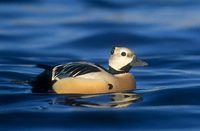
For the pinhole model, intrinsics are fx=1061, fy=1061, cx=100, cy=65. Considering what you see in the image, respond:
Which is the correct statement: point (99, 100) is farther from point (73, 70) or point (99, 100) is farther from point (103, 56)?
point (103, 56)

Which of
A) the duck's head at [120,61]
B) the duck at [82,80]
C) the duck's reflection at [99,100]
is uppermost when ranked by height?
the duck's head at [120,61]

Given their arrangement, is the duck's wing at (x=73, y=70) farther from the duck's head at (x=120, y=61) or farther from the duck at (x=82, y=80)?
the duck's head at (x=120, y=61)

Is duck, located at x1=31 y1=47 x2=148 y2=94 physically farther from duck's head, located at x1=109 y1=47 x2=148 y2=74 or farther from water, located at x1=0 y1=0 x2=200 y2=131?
water, located at x1=0 y1=0 x2=200 y2=131

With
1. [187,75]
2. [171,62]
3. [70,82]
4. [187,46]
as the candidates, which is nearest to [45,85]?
[70,82]

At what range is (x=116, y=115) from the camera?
13.1 m

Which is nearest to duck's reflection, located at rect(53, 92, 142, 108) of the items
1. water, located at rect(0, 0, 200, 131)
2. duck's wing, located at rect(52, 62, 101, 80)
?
water, located at rect(0, 0, 200, 131)

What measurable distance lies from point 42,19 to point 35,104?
36.4ft

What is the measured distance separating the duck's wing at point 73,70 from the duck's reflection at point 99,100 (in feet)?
0.96

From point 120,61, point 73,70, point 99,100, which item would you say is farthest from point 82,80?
point 120,61

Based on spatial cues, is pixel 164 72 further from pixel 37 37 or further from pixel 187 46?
pixel 37 37

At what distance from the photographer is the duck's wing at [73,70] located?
45.4 ft

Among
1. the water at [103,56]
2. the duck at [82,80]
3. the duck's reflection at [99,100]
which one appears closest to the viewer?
the water at [103,56]

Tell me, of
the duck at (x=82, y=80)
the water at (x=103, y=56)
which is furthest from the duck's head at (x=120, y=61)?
the water at (x=103, y=56)

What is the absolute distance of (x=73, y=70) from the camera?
1388cm
